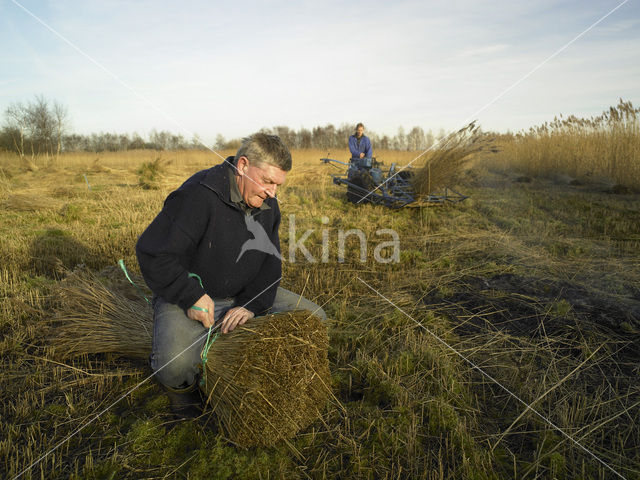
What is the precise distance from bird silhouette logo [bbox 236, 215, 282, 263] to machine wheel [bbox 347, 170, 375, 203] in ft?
18.0

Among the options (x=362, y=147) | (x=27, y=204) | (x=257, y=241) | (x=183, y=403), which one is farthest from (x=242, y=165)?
(x=362, y=147)

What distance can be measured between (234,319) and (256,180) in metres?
0.82

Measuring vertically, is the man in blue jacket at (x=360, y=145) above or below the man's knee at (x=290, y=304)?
Result: above

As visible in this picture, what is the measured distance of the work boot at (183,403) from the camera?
210 cm

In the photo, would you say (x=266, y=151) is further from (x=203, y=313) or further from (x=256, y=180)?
(x=203, y=313)

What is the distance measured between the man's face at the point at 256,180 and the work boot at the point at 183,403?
1132 mm

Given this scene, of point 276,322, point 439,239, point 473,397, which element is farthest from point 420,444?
point 439,239

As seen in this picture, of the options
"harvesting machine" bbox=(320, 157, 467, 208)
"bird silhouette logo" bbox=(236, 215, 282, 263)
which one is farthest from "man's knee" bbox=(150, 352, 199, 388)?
"harvesting machine" bbox=(320, 157, 467, 208)

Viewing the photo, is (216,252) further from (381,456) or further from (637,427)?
(637,427)

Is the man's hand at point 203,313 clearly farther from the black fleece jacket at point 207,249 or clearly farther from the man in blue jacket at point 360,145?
the man in blue jacket at point 360,145

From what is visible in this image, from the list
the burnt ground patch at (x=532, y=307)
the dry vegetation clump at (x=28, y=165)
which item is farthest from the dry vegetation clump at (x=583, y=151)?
the dry vegetation clump at (x=28, y=165)

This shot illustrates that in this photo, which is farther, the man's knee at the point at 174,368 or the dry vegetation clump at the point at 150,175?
the dry vegetation clump at the point at 150,175

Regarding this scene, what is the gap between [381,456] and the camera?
190 cm

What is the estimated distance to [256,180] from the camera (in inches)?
90.0
